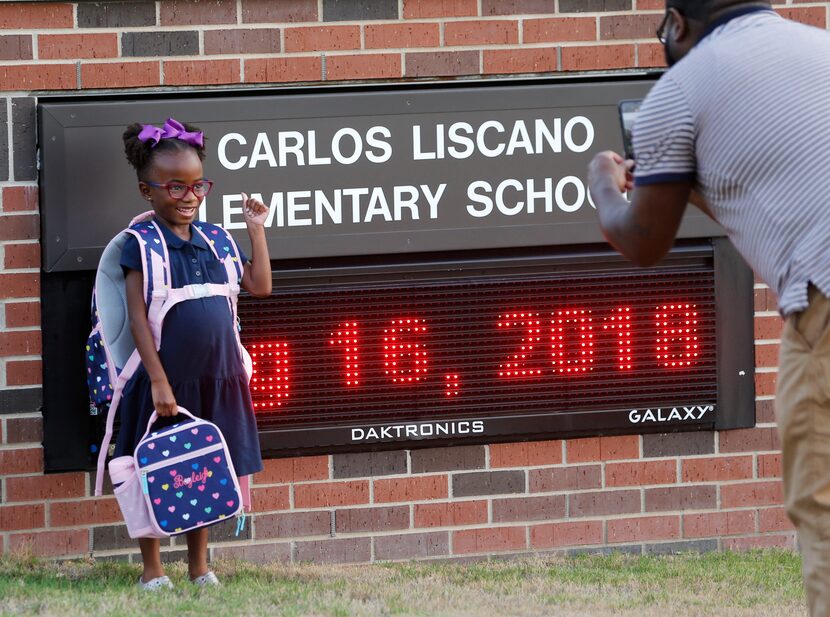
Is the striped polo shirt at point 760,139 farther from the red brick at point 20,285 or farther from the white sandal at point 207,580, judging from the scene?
the red brick at point 20,285

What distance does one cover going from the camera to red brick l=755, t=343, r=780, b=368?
5.48 m

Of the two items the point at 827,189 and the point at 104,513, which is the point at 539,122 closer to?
the point at 104,513

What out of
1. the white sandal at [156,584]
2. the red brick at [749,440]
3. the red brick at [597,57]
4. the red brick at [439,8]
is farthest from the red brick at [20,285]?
the red brick at [749,440]

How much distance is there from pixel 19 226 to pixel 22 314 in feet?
1.09

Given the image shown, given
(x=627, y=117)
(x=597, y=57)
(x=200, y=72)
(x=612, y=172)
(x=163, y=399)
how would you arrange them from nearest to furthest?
(x=612, y=172) → (x=627, y=117) → (x=163, y=399) → (x=200, y=72) → (x=597, y=57)

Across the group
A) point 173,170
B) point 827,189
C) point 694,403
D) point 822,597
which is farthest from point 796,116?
point 694,403

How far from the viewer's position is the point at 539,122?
5.24 meters

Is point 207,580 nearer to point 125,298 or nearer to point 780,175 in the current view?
point 125,298

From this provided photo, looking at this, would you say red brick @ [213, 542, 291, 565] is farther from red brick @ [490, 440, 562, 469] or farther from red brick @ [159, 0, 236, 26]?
red brick @ [159, 0, 236, 26]

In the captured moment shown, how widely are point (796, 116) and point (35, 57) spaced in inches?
130

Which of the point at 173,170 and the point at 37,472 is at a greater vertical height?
the point at 173,170

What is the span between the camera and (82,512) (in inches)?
202

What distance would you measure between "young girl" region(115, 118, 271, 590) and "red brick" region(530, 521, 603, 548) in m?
1.31

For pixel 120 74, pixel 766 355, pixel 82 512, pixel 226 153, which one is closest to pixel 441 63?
pixel 226 153
